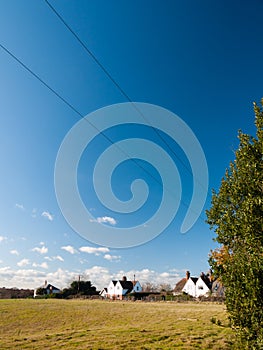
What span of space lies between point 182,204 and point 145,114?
10.1 m

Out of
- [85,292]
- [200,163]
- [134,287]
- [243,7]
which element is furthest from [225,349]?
[134,287]

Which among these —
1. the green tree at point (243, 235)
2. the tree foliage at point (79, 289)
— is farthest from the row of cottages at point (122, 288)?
the green tree at point (243, 235)

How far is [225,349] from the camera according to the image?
15.5 m

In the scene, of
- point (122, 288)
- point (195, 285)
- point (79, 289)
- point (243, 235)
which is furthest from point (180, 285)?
point (243, 235)

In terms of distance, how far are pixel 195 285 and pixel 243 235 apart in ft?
329

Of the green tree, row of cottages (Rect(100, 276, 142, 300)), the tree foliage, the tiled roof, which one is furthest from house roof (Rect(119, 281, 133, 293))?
the green tree

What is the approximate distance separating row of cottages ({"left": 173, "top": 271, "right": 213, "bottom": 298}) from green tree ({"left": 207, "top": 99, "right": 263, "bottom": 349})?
302 ft

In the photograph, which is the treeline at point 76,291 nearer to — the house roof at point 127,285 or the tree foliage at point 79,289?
the tree foliage at point 79,289

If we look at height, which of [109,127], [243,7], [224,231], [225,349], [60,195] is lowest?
[225,349]

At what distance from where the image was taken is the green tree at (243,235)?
30.2 feet

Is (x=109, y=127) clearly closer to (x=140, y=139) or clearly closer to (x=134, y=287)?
(x=140, y=139)

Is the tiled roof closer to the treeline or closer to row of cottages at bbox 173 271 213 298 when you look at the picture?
row of cottages at bbox 173 271 213 298

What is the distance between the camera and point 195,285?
10238 cm

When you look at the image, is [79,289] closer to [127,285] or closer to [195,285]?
[127,285]
